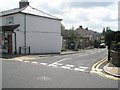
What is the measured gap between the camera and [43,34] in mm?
22609

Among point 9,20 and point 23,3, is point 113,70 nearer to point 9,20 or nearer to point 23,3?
point 9,20

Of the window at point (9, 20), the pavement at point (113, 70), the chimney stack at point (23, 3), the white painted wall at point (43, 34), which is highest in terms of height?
the chimney stack at point (23, 3)

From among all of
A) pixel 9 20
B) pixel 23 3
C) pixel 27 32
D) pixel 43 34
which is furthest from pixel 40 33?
pixel 23 3

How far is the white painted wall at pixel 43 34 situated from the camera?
818 inches

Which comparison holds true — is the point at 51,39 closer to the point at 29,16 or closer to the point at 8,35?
the point at 29,16

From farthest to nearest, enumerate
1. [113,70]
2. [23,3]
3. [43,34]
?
1. [23,3]
2. [43,34]
3. [113,70]

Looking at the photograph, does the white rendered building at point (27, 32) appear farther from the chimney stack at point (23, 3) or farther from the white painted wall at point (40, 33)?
the chimney stack at point (23, 3)

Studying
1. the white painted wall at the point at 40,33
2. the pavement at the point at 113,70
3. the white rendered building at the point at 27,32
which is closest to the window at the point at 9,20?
the white rendered building at the point at 27,32

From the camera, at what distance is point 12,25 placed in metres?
20.6

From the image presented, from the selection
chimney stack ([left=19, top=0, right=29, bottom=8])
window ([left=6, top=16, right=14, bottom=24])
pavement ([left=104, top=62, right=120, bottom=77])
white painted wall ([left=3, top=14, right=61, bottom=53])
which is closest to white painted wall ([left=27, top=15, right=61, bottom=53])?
white painted wall ([left=3, top=14, right=61, bottom=53])

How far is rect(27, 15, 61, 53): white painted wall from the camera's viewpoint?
20.8 m

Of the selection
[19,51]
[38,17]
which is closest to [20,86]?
[19,51]

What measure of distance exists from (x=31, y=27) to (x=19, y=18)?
2.06 metres

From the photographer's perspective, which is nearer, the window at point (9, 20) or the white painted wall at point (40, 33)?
the white painted wall at point (40, 33)
